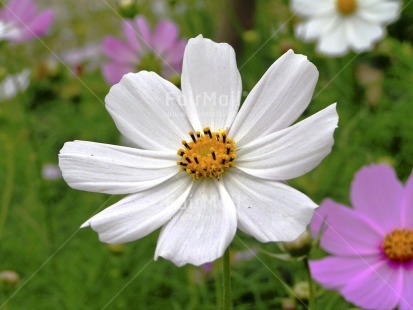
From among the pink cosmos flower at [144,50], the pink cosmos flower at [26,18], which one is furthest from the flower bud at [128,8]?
the pink cosmos flower at [26,18]

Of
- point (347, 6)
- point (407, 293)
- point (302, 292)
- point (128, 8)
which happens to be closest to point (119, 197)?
point (128, 8)

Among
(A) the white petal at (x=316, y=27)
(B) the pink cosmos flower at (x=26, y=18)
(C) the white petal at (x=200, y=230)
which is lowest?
(A) the white petal at (x=316, y=27)

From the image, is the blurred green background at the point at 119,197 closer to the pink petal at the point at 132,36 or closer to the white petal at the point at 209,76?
the pink petal at the point at 132,36

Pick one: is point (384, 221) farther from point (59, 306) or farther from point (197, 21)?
point (197, 21)

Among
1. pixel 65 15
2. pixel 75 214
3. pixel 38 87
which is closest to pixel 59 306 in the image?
pixel 75 214

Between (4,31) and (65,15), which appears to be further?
(65,15)

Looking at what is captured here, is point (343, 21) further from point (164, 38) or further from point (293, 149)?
point (293, 149)

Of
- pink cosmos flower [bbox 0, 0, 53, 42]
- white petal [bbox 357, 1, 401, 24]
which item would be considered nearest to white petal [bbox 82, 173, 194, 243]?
pink cosmos flower [bbox 0, 0, 53, 42]
